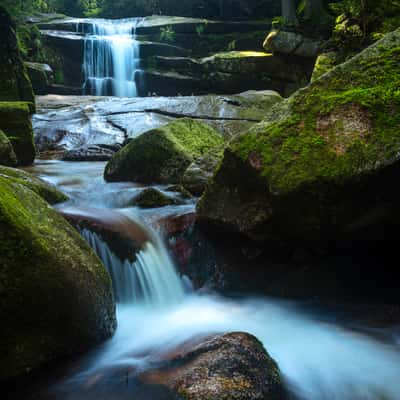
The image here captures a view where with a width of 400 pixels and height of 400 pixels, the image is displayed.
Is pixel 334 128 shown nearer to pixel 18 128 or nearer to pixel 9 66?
pixel 18 128

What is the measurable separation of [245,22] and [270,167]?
66.9ft

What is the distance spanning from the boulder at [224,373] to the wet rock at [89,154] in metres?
6.95

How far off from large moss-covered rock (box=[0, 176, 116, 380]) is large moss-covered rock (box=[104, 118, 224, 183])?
3.36m

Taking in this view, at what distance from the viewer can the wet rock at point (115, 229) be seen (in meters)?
4.39

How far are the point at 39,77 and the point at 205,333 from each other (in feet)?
47.5

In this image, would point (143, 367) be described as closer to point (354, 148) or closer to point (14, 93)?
point (354, 148)

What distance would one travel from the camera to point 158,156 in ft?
21.8

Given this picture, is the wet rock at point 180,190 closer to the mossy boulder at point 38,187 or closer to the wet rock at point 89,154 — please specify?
the mossy boulder at point 38,187

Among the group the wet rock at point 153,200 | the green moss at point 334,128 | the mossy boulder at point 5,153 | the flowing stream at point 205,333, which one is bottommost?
the flowing stream at point 205,333

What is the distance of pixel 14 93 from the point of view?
1094cm

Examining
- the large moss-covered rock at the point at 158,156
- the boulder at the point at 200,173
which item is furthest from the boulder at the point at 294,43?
the boulder at the point at 200,173

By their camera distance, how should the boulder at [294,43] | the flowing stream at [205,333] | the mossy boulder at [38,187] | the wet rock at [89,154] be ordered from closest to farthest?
the flowing stream at [205,333] < the mossy boulder at [38,187] < the wet rock at [89,154] < the boulder at [294,43]

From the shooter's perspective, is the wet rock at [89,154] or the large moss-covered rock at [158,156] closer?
the large moss-covered rock at [158,156]

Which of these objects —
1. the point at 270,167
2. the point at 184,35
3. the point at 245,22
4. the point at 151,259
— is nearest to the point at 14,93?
the point at 151,259
